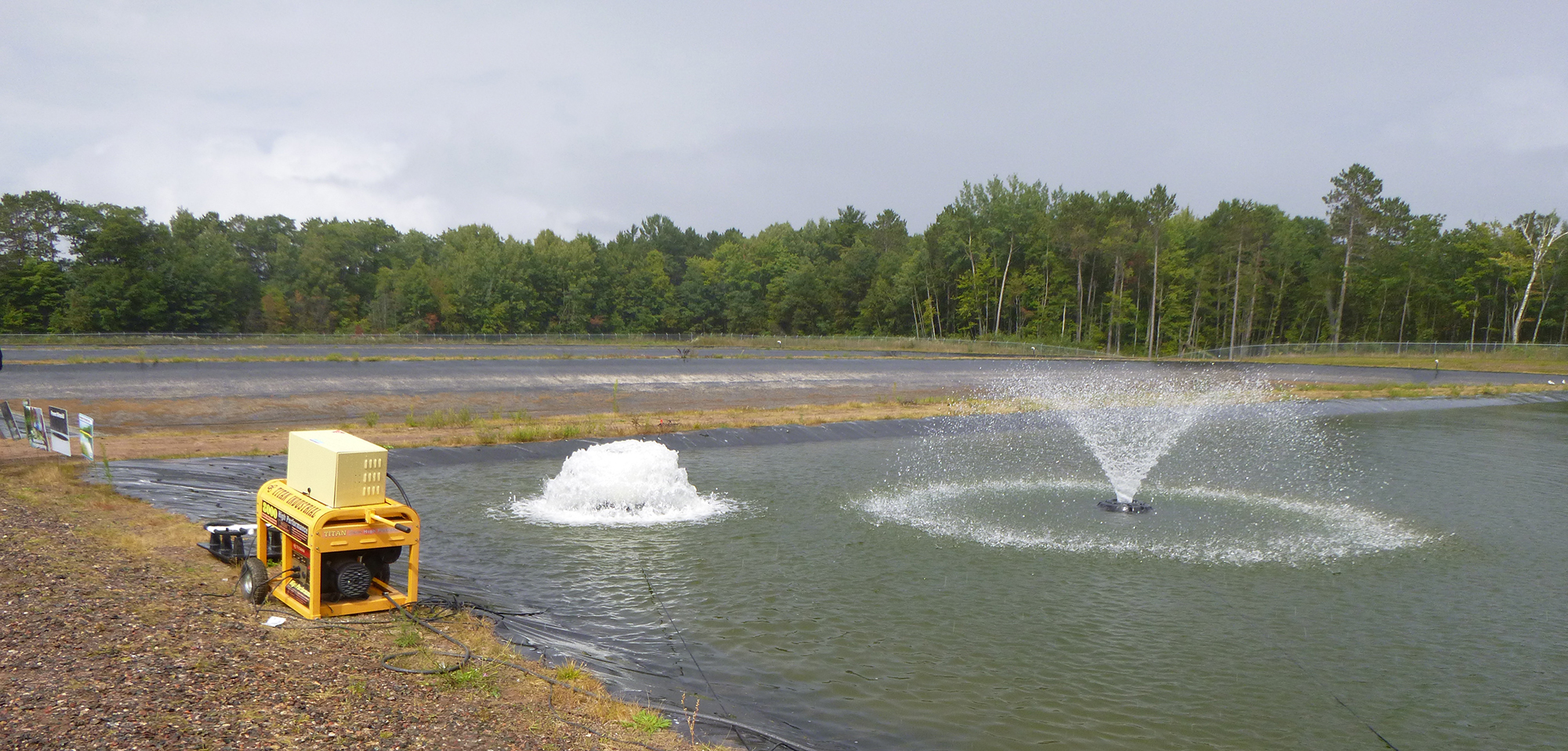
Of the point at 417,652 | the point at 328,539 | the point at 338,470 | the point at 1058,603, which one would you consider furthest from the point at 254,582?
the point at 1058,603

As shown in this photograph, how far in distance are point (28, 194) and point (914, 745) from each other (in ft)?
426

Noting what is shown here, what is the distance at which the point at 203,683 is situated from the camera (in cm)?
799

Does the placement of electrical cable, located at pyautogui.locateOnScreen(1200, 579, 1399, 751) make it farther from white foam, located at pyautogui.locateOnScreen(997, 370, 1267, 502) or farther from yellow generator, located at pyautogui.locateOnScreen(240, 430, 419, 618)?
yellow generator, located at pyautogui.locateOnScreen(240, 430, 419, 618)

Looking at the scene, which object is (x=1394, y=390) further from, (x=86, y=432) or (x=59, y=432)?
(x=59, y=432)

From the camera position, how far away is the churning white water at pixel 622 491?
18.6m

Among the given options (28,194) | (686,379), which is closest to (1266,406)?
(686,379)

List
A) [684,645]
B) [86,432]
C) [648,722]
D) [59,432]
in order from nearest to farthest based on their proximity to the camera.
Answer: [648,722] → [684,645] → [86,432] → [59,432]

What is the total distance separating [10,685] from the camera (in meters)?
7.58

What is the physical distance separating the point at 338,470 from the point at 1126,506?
51.3 feet

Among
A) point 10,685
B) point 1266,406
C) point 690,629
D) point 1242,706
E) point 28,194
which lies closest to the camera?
point 10,685

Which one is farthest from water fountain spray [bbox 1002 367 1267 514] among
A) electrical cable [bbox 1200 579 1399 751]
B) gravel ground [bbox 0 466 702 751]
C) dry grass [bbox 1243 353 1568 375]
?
dry grass [bbox 1243 353 1568 375]

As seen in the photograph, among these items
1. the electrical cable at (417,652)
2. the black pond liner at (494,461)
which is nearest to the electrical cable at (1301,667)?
the black pond liner at (494,461)

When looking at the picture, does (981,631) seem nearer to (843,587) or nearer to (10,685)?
(843,587)

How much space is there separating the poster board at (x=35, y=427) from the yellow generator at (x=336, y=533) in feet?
50.4
